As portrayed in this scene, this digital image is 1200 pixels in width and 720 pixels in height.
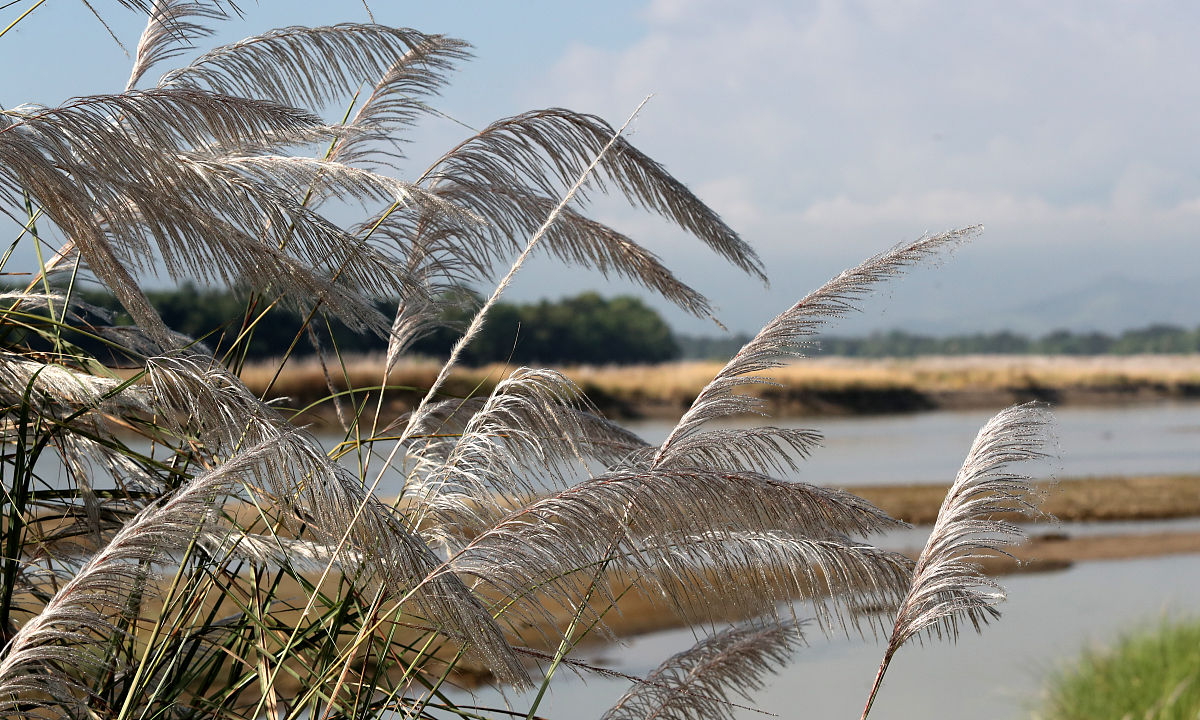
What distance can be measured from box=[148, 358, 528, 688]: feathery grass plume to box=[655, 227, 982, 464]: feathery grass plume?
670 millimetres

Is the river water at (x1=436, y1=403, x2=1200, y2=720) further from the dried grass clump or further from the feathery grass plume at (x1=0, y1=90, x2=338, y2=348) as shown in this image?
the feathery grass plume at (x1=0, y1=90, x2=338, y2=348)

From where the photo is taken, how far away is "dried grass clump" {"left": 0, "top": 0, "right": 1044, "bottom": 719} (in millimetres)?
1333

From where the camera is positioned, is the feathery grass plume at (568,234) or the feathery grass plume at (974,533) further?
the feathery grass plume at (568,234)

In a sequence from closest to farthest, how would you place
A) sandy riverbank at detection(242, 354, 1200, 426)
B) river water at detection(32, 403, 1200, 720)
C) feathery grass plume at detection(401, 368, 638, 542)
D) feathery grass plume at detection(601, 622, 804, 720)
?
feathery grass plume at detection(401, 368, 638, 542) → feathery grass plume at detection(601, 622, 804, 720) → river water at detection(32, 403, 1200, 720) → sandy riverbank at detection(242, 354, 1200, 426)

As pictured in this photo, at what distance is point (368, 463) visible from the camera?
2.37m

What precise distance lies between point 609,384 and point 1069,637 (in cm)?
1488

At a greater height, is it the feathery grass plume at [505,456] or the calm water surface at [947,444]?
the calm water surface at [947,444]

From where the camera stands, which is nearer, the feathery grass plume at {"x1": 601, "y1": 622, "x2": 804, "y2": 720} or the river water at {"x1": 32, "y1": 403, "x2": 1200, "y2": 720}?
the feathery grass plume at {"x1": 601, "y1": 622, "x2": 804, "y2": 720}

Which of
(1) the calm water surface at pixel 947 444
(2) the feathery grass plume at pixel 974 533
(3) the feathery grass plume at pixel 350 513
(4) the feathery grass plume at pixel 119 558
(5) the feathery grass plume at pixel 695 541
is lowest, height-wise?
(4) the feathery grass plume at pixel 119 558

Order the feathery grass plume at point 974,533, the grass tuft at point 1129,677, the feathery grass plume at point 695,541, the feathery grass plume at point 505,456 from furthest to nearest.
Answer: the grass tuft at point 1129,677, the feathery grass plume at point 505,456, the feathery grass plume at point 974,533, the feathery grass plume at point 695,541

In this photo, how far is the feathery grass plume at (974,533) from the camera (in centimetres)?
159

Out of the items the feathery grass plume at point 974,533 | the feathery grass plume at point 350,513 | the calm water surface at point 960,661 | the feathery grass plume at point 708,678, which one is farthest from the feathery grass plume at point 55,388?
the calm water surface at point 960,661

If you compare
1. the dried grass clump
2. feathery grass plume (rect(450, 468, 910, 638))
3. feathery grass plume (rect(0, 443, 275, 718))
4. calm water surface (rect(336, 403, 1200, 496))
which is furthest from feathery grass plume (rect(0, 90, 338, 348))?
calm water surface (rect(336, 403, 1200, 496))

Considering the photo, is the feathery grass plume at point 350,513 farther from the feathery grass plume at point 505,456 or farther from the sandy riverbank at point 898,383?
the sandy riverbank at point 898,383
